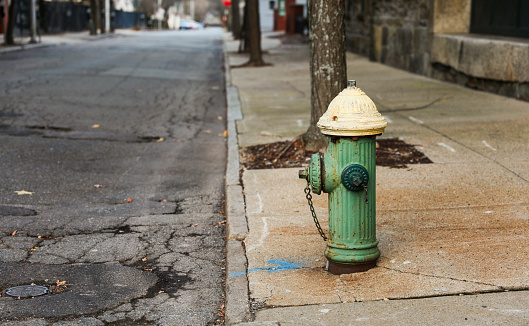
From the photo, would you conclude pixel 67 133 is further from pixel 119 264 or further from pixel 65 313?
pixel 65 313

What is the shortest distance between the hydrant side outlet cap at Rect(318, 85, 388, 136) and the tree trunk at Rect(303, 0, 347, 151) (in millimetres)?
3432

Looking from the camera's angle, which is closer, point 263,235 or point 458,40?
point 263,235

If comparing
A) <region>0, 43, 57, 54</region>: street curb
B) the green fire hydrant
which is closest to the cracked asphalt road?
the green fire hydrant

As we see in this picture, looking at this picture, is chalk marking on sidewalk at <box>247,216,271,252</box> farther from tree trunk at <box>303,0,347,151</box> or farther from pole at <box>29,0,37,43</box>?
pole at <box>29,0,37,43</box>

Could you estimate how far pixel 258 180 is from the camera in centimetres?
703

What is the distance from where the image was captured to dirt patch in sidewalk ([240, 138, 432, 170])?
7.49 m

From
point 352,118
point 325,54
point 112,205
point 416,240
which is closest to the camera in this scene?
point 352,118

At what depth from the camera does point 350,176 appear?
4.24m

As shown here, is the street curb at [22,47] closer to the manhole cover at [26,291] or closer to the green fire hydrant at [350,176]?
the manhole cover at [26,291]

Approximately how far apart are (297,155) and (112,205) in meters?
2.38

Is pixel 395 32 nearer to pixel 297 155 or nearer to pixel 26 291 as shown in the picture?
pixel 297 155

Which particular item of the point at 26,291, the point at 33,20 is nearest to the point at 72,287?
the point at 26,291

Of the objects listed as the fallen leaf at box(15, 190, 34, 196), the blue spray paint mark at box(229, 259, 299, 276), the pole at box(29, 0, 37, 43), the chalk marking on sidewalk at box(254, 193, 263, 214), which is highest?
the pole at box(29, 0, 37, 43)

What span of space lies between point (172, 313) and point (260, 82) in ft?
42.0
